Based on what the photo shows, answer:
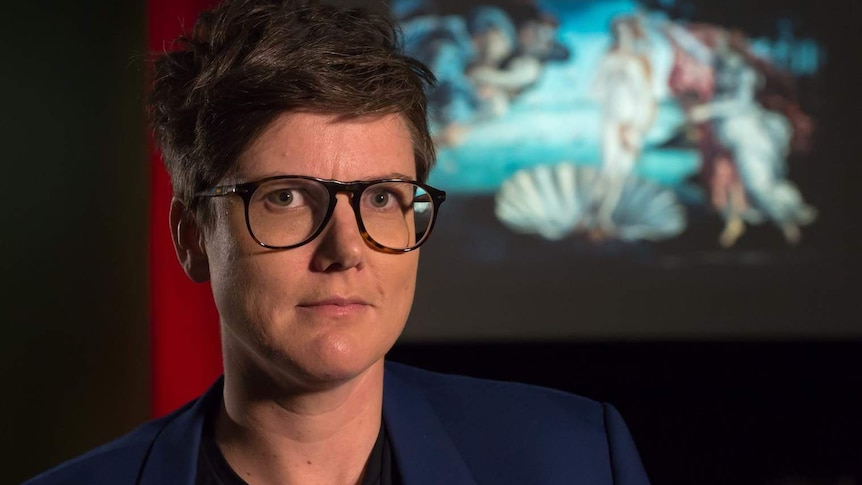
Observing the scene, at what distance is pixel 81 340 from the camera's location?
10.6ft

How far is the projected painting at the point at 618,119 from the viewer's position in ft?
13.3

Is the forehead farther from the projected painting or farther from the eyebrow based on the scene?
the projected painting

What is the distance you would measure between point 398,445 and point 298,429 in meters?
0.16

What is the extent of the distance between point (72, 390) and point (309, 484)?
209cm

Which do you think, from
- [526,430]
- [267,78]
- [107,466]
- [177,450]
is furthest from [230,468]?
[267,78]

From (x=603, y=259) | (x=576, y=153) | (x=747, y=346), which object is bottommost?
(x=747, y=346)

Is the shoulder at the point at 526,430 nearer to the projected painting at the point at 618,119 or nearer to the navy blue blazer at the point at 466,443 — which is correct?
the navy blue blazer at the point at 466,443

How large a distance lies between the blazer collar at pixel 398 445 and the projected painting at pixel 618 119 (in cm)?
260

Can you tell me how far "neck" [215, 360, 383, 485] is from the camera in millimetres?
1348

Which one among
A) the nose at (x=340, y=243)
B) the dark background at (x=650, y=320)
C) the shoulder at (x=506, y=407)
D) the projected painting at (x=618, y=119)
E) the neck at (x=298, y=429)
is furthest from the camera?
the projected painting at (x=618, y=119)

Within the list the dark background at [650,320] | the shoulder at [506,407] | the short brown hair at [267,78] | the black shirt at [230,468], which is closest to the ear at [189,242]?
the short brown hair at [267,78]

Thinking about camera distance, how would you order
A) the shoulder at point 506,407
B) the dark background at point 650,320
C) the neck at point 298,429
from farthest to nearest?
1. the dark background at point 650,320
2. the shoulder at point 506,407
3. the neck at point 298,429

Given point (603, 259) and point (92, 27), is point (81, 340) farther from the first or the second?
point (603, 259)

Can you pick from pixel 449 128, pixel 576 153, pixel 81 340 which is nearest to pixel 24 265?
pixel 81 340
